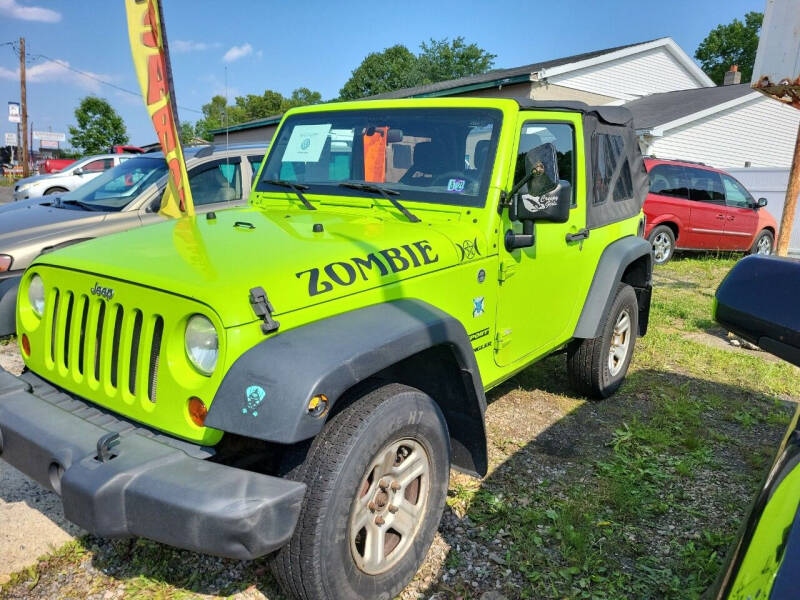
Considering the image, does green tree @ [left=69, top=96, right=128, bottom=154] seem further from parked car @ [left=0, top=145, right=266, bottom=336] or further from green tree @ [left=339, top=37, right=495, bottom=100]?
parked car @ [left=0, top=145, right=266, bottom=336]

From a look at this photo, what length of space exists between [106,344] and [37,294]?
66cm

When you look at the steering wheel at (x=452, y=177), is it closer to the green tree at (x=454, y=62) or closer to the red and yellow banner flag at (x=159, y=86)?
the red and yellow banner flag at (x=159, y=86)

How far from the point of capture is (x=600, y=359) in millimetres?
4230

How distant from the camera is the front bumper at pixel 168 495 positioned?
1.74 meters

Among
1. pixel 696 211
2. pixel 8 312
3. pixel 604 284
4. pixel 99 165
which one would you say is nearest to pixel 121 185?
pixel 8 312

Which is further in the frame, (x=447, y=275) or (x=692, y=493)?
(x=692, y=493)

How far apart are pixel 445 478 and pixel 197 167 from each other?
480 centimetres

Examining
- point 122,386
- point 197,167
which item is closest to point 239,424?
point 122,386

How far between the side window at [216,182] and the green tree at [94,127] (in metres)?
41.3

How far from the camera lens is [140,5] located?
4.80 m

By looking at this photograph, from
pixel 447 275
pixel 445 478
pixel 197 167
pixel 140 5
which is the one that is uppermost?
pixel 140 5

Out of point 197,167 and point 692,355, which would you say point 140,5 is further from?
point 692,355

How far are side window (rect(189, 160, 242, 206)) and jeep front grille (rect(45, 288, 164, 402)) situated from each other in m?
3.91

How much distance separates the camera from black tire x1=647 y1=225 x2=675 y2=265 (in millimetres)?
10406
